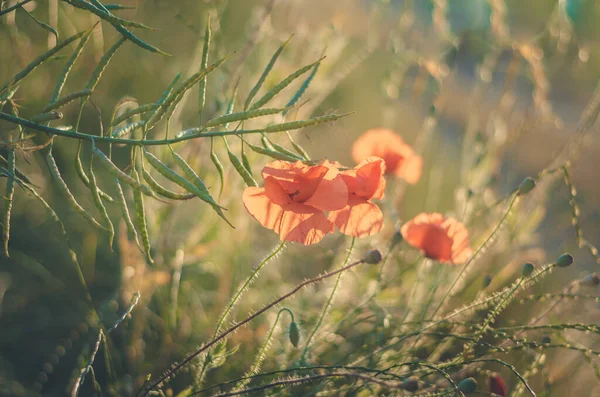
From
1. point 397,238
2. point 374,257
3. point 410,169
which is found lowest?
point 374,257

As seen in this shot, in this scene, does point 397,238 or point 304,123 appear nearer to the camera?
point 304,123

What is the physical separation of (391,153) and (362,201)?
18.3 inches

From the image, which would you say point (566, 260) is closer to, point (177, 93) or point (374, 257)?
point (374, 257)

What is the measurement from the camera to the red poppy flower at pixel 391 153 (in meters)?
1.27

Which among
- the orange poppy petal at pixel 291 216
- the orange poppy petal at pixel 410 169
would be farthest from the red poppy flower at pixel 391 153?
the orange poppy petal at pixel 291 216

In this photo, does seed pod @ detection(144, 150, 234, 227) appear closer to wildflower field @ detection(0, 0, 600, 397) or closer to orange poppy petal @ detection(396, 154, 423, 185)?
wildflower field @ detection(0, 0, 600, 397)

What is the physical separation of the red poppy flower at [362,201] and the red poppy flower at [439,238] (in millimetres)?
213

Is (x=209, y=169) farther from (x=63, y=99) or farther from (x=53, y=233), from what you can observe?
(x=63, y=99)

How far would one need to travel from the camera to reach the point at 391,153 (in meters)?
1.27

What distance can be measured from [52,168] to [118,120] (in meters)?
0.09

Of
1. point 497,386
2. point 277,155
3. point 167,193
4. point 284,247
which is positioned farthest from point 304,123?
point 497,386

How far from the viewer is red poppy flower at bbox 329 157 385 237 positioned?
811mm

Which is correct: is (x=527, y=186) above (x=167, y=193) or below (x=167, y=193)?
above

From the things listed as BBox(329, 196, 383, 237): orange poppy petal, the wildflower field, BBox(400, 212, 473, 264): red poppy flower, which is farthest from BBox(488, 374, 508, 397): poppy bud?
BBox(329, 196, 383, 237): orange poppy petal
